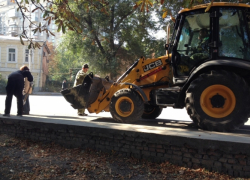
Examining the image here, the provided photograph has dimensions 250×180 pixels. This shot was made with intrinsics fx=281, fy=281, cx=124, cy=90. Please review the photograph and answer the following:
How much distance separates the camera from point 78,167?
4918mm

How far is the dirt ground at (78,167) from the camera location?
448cm

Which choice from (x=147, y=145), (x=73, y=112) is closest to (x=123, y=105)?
(x=147, y=145)

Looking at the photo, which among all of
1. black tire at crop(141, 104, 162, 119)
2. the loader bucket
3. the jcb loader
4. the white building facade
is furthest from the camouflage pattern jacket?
the white building facade

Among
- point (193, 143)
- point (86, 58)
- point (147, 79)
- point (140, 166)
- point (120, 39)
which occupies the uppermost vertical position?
point (120, 39)

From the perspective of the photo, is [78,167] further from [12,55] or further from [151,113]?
[12,55]

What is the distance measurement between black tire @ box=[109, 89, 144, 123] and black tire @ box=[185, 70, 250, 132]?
4.97 ft

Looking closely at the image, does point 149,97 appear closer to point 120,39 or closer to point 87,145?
point 87,145

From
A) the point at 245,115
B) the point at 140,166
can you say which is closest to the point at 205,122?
the point at 245,115

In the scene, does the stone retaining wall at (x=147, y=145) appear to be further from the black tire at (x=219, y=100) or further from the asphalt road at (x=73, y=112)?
the asphalt road at (x=73, y=112)

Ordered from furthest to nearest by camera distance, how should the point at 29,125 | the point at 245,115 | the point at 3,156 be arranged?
the point at 29,125
the point at 3,156
the point at 245,115

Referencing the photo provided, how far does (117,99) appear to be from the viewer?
7.06 m

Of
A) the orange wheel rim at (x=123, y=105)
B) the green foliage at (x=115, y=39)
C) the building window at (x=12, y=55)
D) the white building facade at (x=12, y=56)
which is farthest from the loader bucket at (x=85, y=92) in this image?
the building window at (x=12, y=55)

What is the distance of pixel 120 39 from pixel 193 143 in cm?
1885

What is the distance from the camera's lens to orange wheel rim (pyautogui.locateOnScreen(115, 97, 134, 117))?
22.7ft
